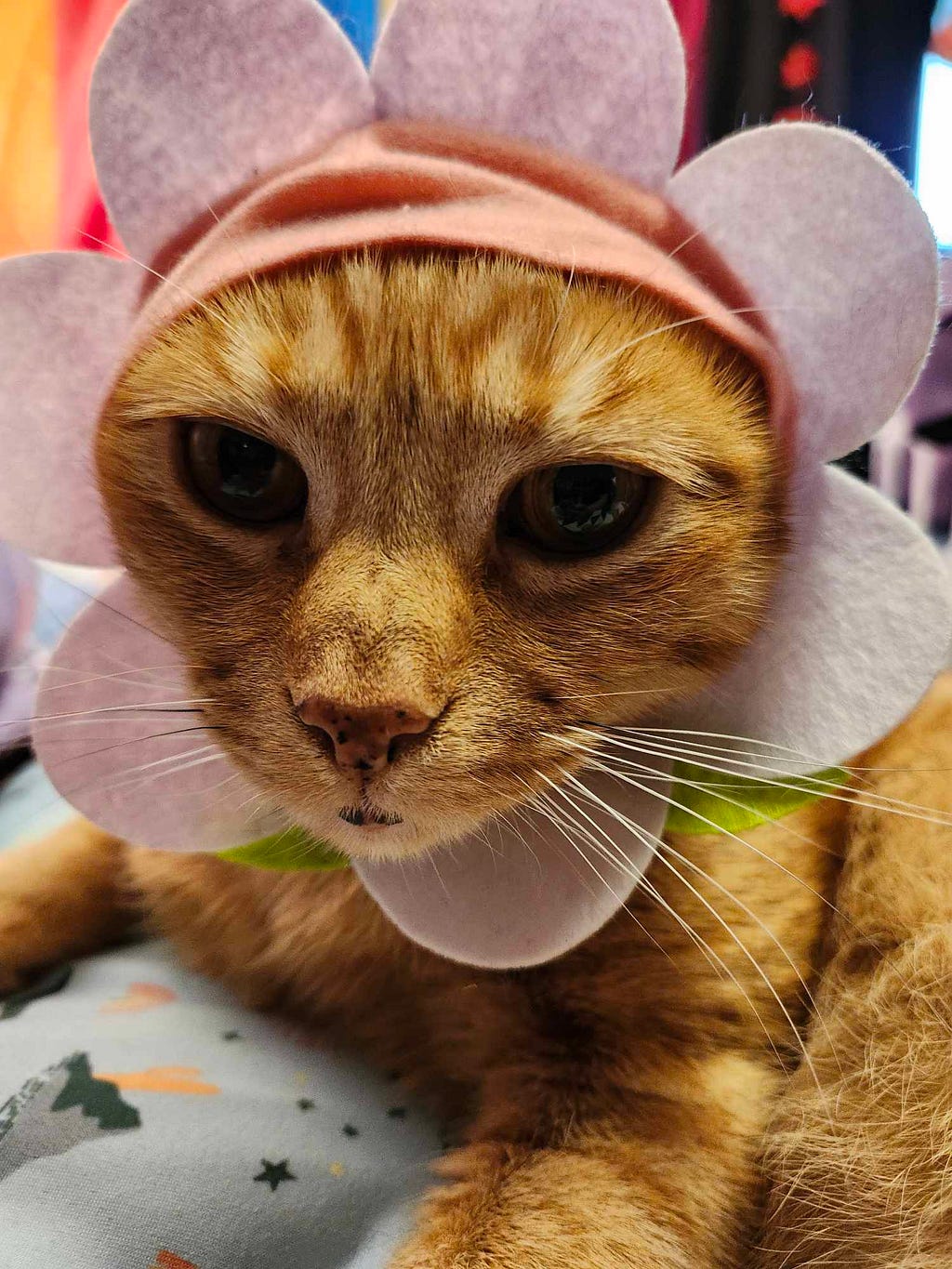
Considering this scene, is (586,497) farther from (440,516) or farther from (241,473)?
(241,473)

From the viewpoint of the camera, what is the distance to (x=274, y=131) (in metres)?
0.68

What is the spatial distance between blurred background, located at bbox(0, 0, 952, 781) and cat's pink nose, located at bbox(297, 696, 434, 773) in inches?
26.0

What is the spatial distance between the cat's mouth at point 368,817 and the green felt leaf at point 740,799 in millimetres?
208

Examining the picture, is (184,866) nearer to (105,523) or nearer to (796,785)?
(105,523)

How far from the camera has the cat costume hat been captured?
612 millimetres

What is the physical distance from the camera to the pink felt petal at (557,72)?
635mm

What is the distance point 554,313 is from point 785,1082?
61 cm

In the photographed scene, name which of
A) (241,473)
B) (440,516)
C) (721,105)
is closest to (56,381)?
(241,473)

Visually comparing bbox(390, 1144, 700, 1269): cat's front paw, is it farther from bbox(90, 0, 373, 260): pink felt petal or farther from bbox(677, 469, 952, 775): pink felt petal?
bbox(90, 0, 373, 260): pink felt petal

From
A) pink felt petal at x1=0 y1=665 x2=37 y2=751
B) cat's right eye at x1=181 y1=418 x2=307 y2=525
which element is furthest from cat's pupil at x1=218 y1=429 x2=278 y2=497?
pink felt petal at x1=0 y1=665 x2=37 y2=751

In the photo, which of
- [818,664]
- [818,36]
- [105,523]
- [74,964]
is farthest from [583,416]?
[818,36]

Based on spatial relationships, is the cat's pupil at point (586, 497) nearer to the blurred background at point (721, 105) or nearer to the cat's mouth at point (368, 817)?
the cat's mouth at point (368, 817)

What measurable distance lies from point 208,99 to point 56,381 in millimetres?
248

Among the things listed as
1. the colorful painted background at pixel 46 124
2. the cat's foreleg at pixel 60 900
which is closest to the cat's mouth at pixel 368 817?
the cat's foreleg at pixel 60 900
